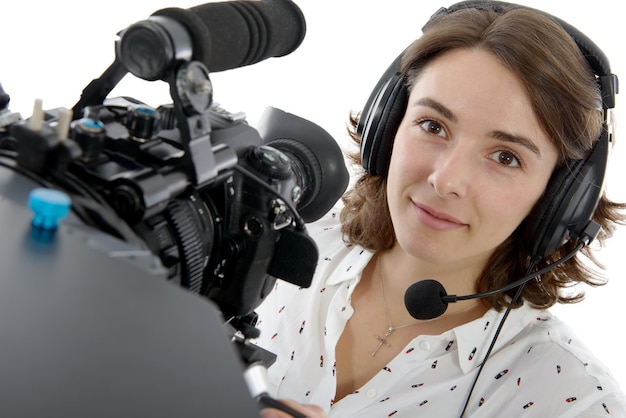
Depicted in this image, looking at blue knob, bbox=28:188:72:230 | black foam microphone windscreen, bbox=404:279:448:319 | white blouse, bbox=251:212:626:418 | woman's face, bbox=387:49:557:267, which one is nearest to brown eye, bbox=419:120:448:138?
woman's face, bbox=387:49:557:267

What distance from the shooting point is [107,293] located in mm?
498

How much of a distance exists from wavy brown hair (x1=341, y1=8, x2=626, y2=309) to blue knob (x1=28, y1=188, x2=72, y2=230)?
825 millimetres

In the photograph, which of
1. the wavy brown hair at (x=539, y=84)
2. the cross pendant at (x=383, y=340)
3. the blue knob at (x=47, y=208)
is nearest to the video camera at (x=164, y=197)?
the blue knob at (x=47, y=208)

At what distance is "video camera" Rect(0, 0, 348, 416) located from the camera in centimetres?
49

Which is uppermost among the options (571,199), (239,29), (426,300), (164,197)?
(239,29)

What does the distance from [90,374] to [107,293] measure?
7 centimetres

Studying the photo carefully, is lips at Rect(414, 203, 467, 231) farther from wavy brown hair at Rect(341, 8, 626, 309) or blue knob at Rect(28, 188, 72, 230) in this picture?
blue knob at Rect(28, 188, 72, 230)

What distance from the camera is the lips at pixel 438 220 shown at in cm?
122

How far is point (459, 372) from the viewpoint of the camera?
53.9 inches

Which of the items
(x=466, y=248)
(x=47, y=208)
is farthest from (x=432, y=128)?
(x=47, y=208)

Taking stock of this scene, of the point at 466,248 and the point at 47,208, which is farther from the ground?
the point at 47,208

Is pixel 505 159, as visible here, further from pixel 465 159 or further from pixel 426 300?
pixel 426 300

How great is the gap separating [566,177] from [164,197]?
0.75 meters

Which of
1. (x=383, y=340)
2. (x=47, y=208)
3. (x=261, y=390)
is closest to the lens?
(x=47, y=208)
